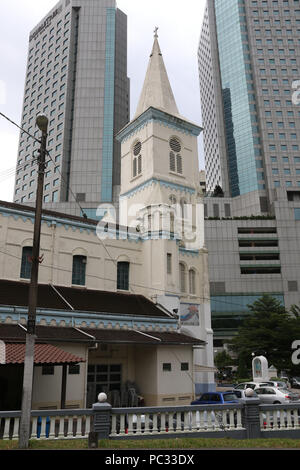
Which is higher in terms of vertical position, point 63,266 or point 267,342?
point 63,266

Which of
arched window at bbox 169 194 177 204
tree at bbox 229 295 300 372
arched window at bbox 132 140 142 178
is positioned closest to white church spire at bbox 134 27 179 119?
arched window at bbox 132 140 142 178

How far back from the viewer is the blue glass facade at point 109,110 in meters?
→ 88.2

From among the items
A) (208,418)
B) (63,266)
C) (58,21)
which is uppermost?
(58,21)

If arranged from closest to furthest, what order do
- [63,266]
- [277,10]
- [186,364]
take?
[186,364], [63,266], [277,10]

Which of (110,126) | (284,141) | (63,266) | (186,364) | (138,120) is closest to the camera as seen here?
(186,364)

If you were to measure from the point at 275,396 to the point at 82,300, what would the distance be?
13.5 metres

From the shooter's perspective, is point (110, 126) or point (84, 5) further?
point (84, 5)

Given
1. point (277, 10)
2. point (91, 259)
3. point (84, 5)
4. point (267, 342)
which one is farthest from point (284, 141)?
point (91, 259)

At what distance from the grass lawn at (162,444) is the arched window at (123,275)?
19.5 meters

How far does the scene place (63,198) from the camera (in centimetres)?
8788

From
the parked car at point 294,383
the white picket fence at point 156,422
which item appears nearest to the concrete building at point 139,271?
the white picket fence at point 156,422

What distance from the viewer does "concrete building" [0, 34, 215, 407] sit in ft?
75.4

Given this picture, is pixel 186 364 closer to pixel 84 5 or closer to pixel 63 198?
pixel 63 198

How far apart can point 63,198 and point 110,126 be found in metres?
21.1
